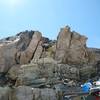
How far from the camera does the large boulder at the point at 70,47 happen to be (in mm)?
38444

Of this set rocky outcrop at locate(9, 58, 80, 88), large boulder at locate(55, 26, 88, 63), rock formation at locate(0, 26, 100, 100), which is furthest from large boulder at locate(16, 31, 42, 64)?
large boulder at locate(55, 26, 88, 63)

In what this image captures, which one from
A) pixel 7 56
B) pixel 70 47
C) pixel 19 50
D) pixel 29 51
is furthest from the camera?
pixel 29 51

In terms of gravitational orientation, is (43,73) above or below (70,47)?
below

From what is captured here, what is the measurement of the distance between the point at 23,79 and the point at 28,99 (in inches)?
223

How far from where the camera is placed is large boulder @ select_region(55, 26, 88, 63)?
38.4 meters

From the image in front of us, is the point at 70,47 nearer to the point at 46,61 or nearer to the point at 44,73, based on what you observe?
the point at 46,61

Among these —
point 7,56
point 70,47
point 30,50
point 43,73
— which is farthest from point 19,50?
point 70,47

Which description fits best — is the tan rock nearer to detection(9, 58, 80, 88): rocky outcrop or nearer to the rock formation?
the rock formation

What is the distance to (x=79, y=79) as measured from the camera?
36.3 meters

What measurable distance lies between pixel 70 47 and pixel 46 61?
184 inches

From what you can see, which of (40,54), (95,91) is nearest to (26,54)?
(40,54)

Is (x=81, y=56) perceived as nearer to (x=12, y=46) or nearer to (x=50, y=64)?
(x=50, y=64)

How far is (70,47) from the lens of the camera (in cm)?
3941

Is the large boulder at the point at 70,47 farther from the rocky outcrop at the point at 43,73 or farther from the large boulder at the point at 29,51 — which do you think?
the large boulder at the point at 29,51
